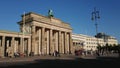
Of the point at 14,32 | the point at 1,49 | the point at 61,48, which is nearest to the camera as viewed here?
the point at 1,49

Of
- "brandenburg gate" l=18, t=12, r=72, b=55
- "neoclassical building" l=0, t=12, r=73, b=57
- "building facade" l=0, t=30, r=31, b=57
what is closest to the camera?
"building facade" l=0, t=30, r=31, b=57

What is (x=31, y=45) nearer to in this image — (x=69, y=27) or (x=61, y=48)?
(x=61, y=48)

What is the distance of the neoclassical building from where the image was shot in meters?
53.2

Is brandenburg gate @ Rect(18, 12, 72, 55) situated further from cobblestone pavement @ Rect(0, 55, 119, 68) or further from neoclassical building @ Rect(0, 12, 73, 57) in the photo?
cobblestone pavement @ Rect(0, 55, 119, 68)

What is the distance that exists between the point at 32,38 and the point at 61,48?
731 inches

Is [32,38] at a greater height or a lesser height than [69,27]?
lesser

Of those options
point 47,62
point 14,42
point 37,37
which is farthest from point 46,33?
point 47,62

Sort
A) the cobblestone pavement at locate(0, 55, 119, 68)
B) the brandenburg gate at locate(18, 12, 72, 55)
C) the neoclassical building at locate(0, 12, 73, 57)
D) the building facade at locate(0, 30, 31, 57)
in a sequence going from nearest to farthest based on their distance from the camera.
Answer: the cobblestone pavement at locate(0, 55, 119, 68) → the building facade at locate(0, 30, 31, 57) → the neoclassical building at locate(0, 12, 73, 57) → the brandenburg gate at locate(18, 12, 72, 55)

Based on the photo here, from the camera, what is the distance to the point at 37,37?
62.7 m

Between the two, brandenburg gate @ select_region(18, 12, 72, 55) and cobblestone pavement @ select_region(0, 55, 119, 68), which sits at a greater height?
brandenburg gate @ select_region(18, 12, 72, 55)

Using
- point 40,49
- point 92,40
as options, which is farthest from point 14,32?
point 92,40

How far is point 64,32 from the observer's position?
248 feet

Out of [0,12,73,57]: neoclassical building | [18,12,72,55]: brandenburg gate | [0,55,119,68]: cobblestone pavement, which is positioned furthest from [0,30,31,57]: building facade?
[0,55,119,68]: cobblestone pavement

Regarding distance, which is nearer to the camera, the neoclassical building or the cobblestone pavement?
the cobblestone pavement
